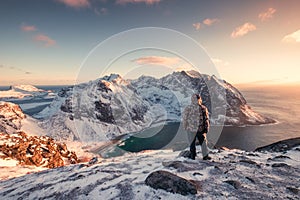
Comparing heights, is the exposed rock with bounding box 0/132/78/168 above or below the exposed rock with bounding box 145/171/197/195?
below

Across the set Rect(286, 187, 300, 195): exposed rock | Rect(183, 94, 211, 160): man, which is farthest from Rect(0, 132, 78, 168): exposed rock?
Rect(286, 187, 300, 195): exposed rock

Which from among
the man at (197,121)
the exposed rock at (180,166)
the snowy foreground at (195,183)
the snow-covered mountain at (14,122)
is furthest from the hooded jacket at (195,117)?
the snow-covered mountain at (14,122)

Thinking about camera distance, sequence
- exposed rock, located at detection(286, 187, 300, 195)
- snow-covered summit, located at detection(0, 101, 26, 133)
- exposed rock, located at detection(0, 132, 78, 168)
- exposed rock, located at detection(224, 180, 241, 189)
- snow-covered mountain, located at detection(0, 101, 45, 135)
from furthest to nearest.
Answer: snow-covered mountain, located at detection(0, 101, 45, 135), snow-covered summit, located at detection(0, 101, 26, 133), exposed rock, located at detection(0, 132, 78, 168), exposed rock, located at detection(224, 180, 241, 189), exposed rock, located at detection(286, 187, 300, 195)

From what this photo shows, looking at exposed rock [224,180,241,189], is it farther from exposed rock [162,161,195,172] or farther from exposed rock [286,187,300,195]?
exposed rock [162,161,195,172]

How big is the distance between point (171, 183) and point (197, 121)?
28.8ft

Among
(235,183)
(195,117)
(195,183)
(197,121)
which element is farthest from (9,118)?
(235,183)

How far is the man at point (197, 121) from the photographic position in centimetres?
2023

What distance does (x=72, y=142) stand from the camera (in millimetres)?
184250

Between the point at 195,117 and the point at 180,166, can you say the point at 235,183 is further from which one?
the point at 195,117

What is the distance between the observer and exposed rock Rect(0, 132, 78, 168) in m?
37.9

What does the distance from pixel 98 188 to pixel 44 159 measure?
104 feet

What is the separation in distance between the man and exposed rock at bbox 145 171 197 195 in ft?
24.3

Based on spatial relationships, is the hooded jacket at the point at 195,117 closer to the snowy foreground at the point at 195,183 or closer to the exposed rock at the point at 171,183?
the snowy foreground at the point at 195,183

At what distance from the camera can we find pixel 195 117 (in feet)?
66.5
